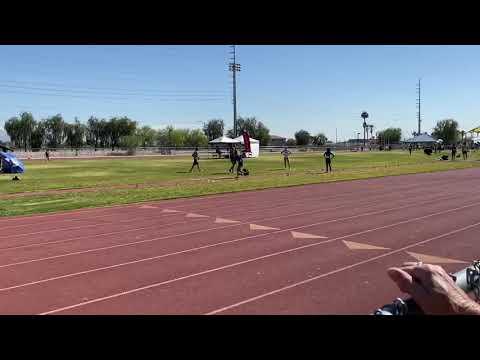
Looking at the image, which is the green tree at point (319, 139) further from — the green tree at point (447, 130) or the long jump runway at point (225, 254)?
the long jump runway at point (225, 254)

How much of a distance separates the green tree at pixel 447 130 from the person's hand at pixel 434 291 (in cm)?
11783

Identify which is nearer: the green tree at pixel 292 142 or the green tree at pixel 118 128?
the green tree at pixel 118 128

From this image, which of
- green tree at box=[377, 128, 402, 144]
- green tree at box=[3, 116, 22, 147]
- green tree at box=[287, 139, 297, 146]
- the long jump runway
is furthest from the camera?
green tree at box=[377, 128, 402, 144]

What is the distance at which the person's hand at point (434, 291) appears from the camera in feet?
5.97

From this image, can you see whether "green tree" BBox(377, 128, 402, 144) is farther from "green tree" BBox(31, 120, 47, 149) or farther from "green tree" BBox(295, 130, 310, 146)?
"green tree" BBox(31, 120, 47, 149)

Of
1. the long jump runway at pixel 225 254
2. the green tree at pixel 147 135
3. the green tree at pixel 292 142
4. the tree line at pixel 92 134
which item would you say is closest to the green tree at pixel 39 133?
the tree line at pixel 92 134

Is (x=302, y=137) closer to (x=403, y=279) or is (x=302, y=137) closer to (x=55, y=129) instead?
(x=55, y=129)

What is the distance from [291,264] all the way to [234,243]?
1.81 m

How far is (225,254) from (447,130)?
11870 centimetres

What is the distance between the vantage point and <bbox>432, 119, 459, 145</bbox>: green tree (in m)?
111

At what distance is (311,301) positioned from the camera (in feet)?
18.1

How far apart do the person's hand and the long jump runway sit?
339cm

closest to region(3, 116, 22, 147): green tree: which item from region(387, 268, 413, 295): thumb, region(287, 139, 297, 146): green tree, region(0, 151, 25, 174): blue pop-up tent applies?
region(287, 139, 297, 146): green tree
